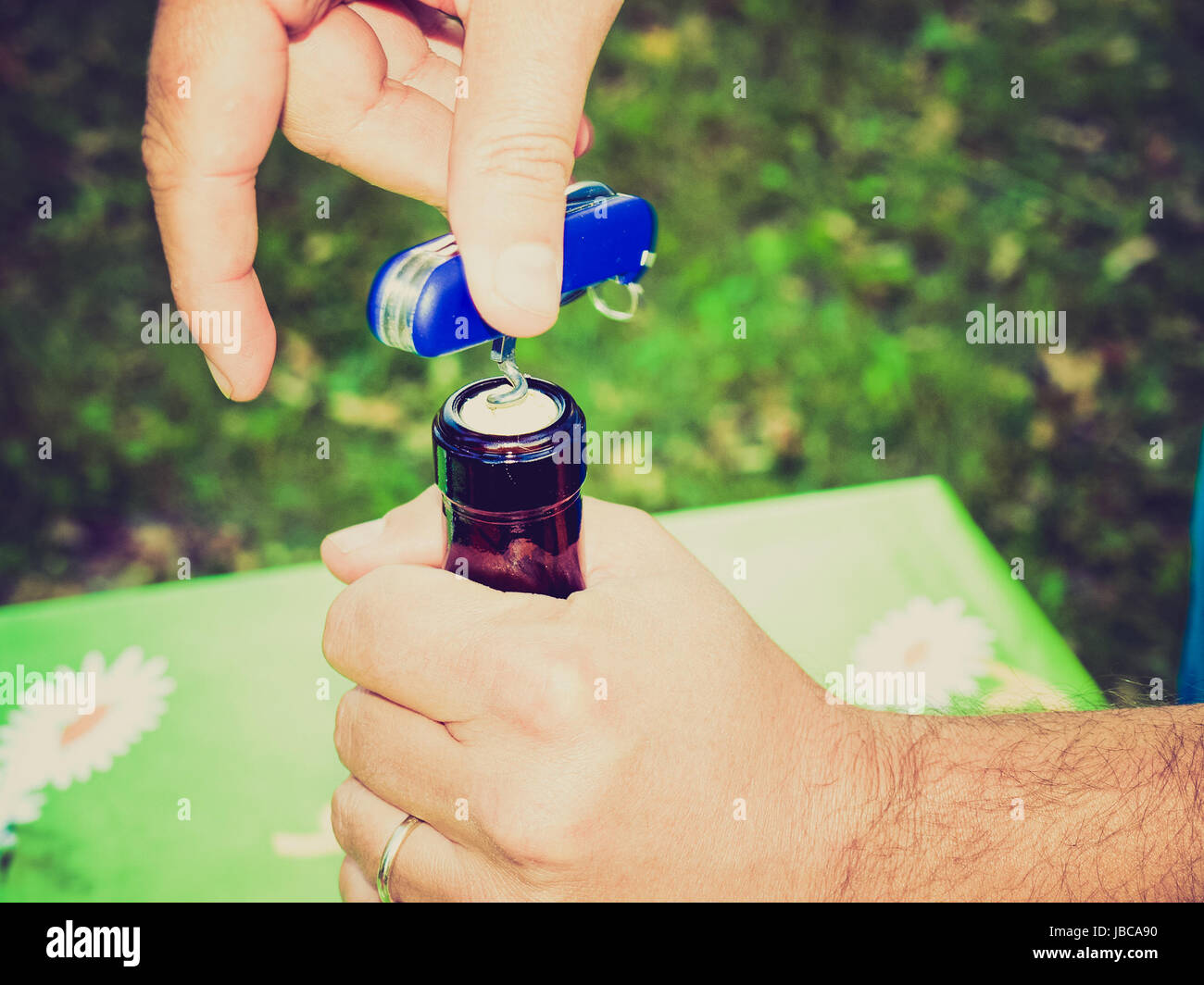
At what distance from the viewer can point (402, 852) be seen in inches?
47.9

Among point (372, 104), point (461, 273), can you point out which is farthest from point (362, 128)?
point (461, 273)

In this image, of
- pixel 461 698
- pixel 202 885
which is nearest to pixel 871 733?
pixel 461 698

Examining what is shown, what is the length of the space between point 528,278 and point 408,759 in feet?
1.79

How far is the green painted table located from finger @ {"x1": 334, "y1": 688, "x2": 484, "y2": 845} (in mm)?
326

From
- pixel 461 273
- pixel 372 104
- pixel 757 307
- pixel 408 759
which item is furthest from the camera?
pixel 757 307

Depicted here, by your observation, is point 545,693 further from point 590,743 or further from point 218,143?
point 218,143

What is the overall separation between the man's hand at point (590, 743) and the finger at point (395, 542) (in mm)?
108

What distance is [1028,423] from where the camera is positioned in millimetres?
3553

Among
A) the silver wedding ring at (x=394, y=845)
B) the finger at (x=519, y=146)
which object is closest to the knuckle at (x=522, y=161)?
the finger at (x=519, y=146)

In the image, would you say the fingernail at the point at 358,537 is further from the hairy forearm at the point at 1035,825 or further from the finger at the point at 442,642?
the hairy forearm at the point at 1035,825

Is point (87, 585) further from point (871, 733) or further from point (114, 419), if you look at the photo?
point (871, 733)

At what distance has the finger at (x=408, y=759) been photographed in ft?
3.77

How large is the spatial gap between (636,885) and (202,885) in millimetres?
651

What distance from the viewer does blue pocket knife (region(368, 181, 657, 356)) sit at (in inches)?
39.7
